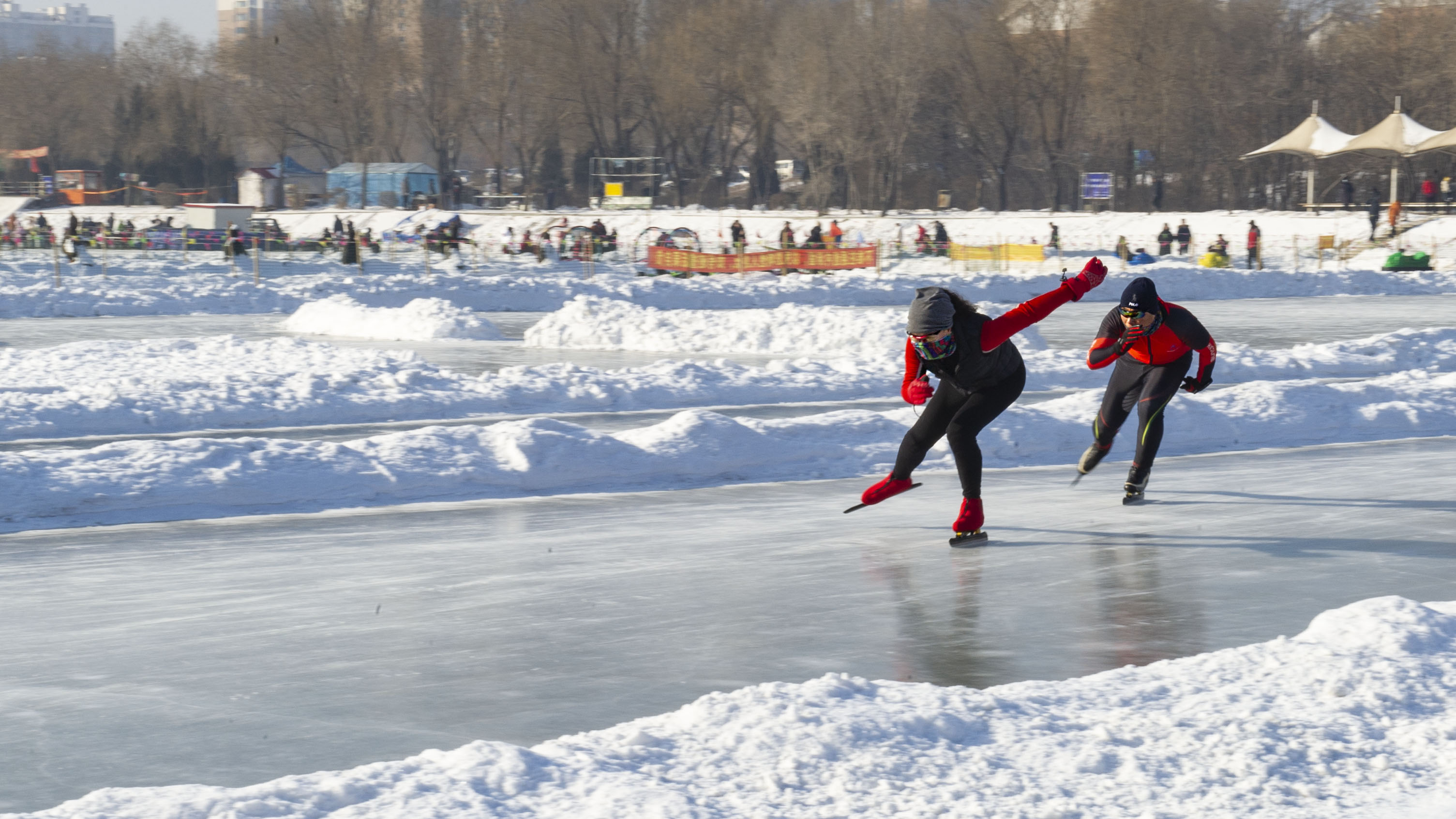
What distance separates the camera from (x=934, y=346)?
6898 mm

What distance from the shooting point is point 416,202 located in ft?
229

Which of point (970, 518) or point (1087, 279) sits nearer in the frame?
point (1087, 279)

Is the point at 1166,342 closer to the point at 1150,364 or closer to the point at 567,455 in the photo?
the point at 1150,364

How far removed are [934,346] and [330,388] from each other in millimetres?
8704

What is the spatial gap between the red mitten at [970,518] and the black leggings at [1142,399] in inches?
53.0

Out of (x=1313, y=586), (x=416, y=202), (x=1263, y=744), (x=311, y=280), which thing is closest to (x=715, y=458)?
(x=1313, y=586)

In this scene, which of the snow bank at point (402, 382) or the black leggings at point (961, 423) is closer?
the black leggings at point (961, 423)

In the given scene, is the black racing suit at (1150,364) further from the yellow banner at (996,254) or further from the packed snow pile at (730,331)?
the yellow banner at (996,254)

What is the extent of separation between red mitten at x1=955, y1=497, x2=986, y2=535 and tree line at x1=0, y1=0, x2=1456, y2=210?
164ft

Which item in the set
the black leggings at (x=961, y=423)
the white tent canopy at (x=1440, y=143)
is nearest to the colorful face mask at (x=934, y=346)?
the black leggings at (x=961, y=423)

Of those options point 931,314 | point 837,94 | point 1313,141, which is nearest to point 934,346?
point 931,314

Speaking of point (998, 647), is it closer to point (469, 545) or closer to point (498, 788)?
point (498, 788)

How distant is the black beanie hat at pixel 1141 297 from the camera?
8.04 metres

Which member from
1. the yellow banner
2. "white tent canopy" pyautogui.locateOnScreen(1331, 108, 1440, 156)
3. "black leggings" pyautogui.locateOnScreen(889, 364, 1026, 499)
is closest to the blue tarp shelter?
the yellow banner
